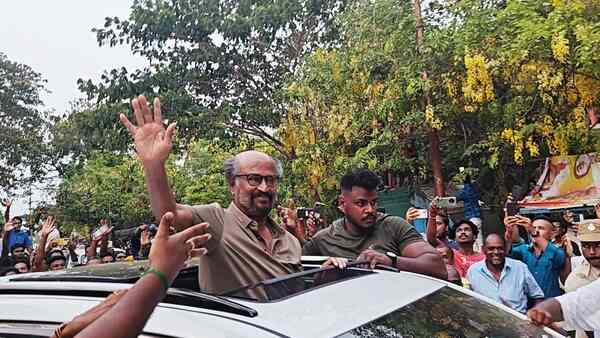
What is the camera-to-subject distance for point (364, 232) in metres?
3.52

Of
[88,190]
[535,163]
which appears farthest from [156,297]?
[88,190]

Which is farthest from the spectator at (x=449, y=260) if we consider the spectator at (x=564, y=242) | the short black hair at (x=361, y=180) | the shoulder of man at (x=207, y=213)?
the shoulder of man at (x=207, y=213)

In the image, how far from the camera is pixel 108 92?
16906mm

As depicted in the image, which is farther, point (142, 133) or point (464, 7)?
point (464, 7)

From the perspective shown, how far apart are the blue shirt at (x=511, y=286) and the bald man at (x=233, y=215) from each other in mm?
1938

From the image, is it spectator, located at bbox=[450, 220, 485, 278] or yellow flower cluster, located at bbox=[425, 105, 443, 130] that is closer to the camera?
spectator, located at bbox=[450, 220, 485, 278]

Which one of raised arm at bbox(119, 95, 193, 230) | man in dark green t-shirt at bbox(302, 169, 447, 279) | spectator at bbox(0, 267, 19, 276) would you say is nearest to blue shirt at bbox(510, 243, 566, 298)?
man in dark green t-shirt at bbox(302, 169, 447, 279)

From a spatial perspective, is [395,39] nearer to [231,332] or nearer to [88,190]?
[231,332]

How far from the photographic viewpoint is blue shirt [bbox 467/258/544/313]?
13.7 feet

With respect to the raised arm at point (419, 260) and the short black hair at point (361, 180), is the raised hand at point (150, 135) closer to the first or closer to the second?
the raised arm at point (419, 260)

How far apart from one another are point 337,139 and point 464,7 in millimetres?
4453

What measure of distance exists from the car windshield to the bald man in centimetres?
22

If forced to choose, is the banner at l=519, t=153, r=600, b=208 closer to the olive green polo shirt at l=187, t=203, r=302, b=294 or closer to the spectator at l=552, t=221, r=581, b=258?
the spectator at l=552, t=221, r=581, b=258

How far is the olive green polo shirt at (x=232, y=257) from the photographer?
2402mm
